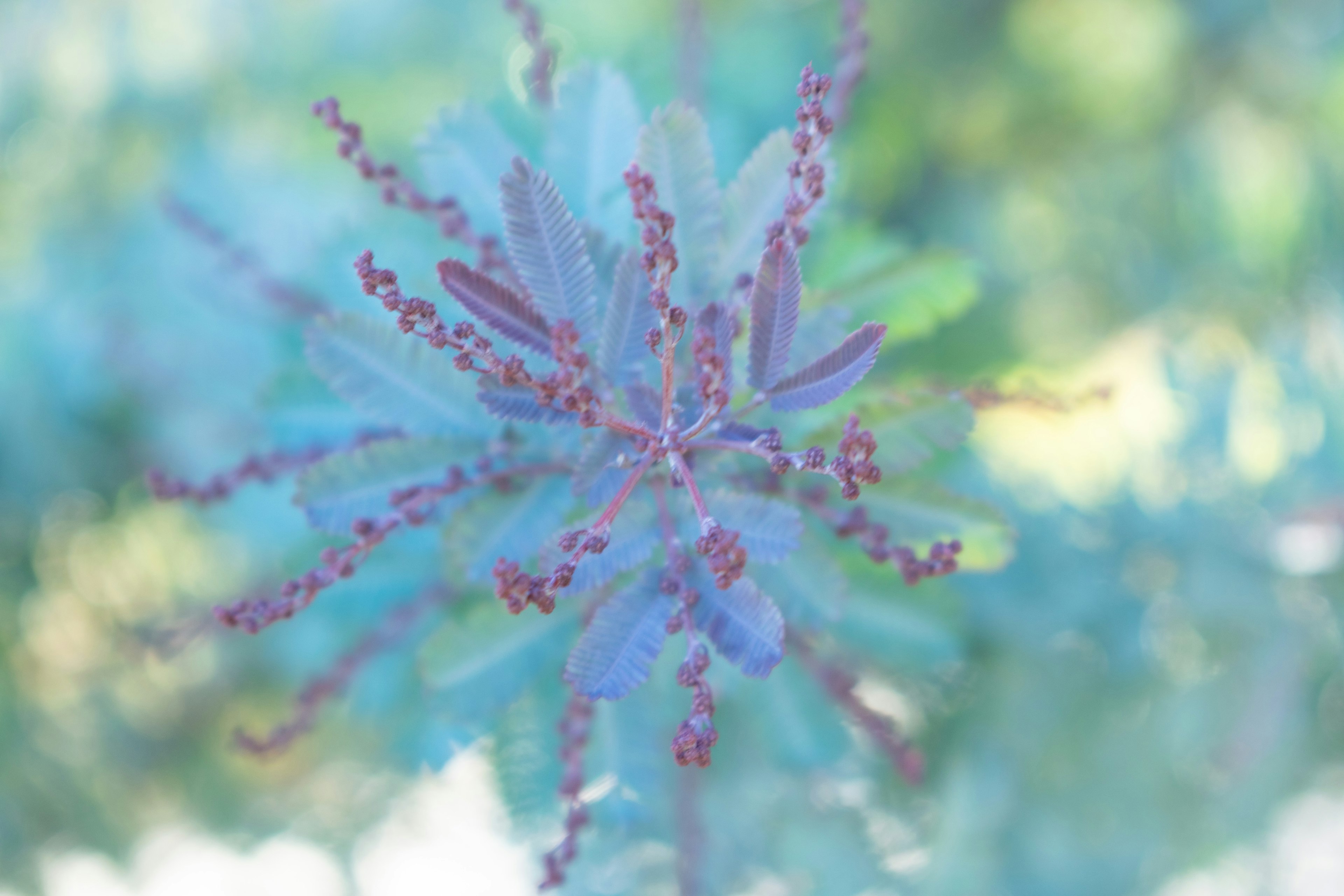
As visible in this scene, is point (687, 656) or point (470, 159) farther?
point (470, 159)

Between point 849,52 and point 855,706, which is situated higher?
point 849,52

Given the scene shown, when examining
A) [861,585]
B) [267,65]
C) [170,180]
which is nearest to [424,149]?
[861,585]

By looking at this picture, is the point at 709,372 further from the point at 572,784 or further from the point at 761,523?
the point at 572,784

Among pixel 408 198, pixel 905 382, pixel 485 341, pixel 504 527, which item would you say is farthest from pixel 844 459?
pixel 905 382

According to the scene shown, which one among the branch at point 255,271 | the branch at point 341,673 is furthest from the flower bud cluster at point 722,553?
the branch at point 255,271

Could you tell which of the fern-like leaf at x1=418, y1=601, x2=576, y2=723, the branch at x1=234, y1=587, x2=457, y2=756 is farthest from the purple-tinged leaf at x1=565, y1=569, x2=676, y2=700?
the branch at x1=234, y1=587, x2=457, y2=756

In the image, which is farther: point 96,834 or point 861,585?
point 96,834

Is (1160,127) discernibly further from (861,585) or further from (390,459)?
(390,459)

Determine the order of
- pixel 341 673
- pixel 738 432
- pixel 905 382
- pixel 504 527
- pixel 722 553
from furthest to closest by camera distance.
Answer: pixel 905 382 < pixel 341 673 < pixel 504 527 < pixel 738 432 < pixel 722 553
